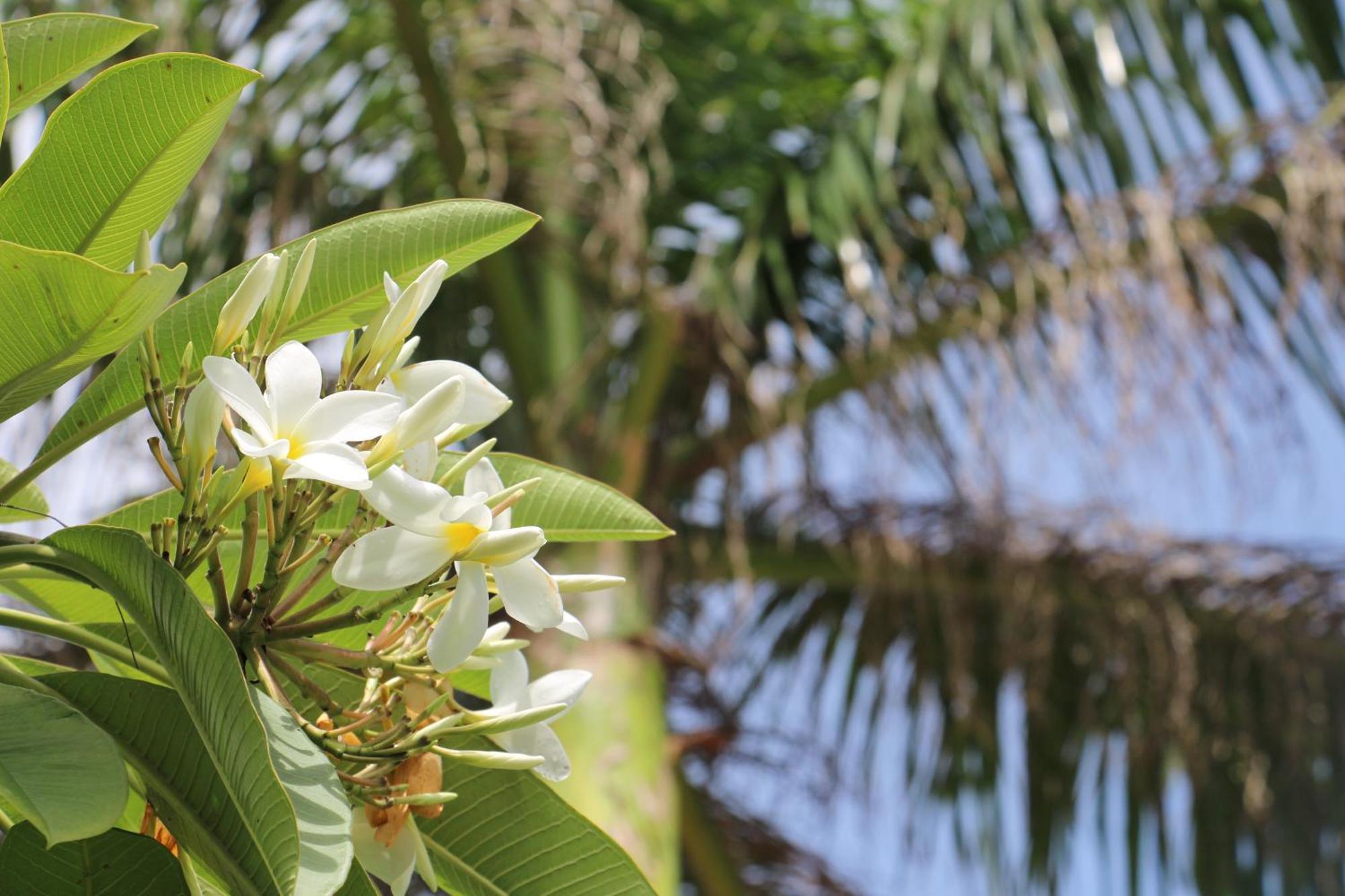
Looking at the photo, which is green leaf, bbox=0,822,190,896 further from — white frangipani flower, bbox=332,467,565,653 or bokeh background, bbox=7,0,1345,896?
bokeh background, bbox=7,0,1345,896

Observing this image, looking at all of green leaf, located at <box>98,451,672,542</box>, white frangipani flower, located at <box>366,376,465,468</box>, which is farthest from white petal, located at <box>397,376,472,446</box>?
green leaf, located at <box>98,451,672,542</box>

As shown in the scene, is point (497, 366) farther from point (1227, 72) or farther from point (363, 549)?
point (363, 549)

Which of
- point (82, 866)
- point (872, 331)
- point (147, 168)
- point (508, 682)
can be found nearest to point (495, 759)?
point (508, 682)

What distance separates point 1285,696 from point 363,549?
2483mm

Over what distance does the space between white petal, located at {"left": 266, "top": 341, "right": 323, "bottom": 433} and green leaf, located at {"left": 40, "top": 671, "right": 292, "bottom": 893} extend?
0.30 ft

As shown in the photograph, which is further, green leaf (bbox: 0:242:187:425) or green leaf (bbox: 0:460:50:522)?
green leaf (bbox: 0:460:50:522)

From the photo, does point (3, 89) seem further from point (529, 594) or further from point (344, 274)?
point (529, 594)

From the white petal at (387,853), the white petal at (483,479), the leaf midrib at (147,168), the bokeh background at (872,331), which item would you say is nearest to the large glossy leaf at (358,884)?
the white petal at (387,853)

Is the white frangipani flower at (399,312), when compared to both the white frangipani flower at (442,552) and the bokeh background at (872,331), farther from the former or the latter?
the bokeh background at (872,331)

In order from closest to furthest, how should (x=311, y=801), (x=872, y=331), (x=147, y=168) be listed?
(x=311, y=801) < (x=147, y=168) < (x=872, y=331)

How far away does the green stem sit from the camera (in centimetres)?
44

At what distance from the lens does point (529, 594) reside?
0.42 metres

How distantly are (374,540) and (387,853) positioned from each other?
0.38 ft

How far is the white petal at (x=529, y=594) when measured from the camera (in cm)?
42
